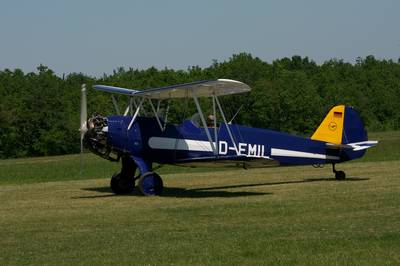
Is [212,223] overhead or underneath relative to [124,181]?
underneath

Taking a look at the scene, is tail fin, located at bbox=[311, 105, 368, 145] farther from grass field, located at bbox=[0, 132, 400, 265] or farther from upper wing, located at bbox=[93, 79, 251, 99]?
upper wing, located at bbox=[93, 79, 251, 99]

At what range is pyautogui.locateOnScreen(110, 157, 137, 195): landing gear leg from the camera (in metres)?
18.3

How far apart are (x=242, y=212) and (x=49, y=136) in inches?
2467

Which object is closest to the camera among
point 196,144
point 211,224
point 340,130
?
point 211,224

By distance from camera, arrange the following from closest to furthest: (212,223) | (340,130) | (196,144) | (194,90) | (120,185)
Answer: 1. (212,223)
2. (194,90)
3. (196,144)
4. (120,185)
5. (340,130)

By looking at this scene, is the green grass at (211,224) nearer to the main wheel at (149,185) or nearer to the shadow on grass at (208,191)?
the shadow on grass at (208,191)

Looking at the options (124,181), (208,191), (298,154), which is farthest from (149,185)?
(298,154)

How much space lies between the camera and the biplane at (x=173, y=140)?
17266 mm

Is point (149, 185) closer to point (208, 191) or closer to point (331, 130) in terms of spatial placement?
point (208, 191)

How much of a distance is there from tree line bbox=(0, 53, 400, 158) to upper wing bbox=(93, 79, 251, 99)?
4359 cm

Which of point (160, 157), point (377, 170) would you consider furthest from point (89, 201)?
point (377, 170)

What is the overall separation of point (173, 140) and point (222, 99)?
54254 millimetres

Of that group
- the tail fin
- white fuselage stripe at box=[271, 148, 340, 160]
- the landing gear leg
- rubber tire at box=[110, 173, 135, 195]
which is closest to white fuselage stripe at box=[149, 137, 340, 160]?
the landing gear leg

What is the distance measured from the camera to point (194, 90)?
17594 mm
